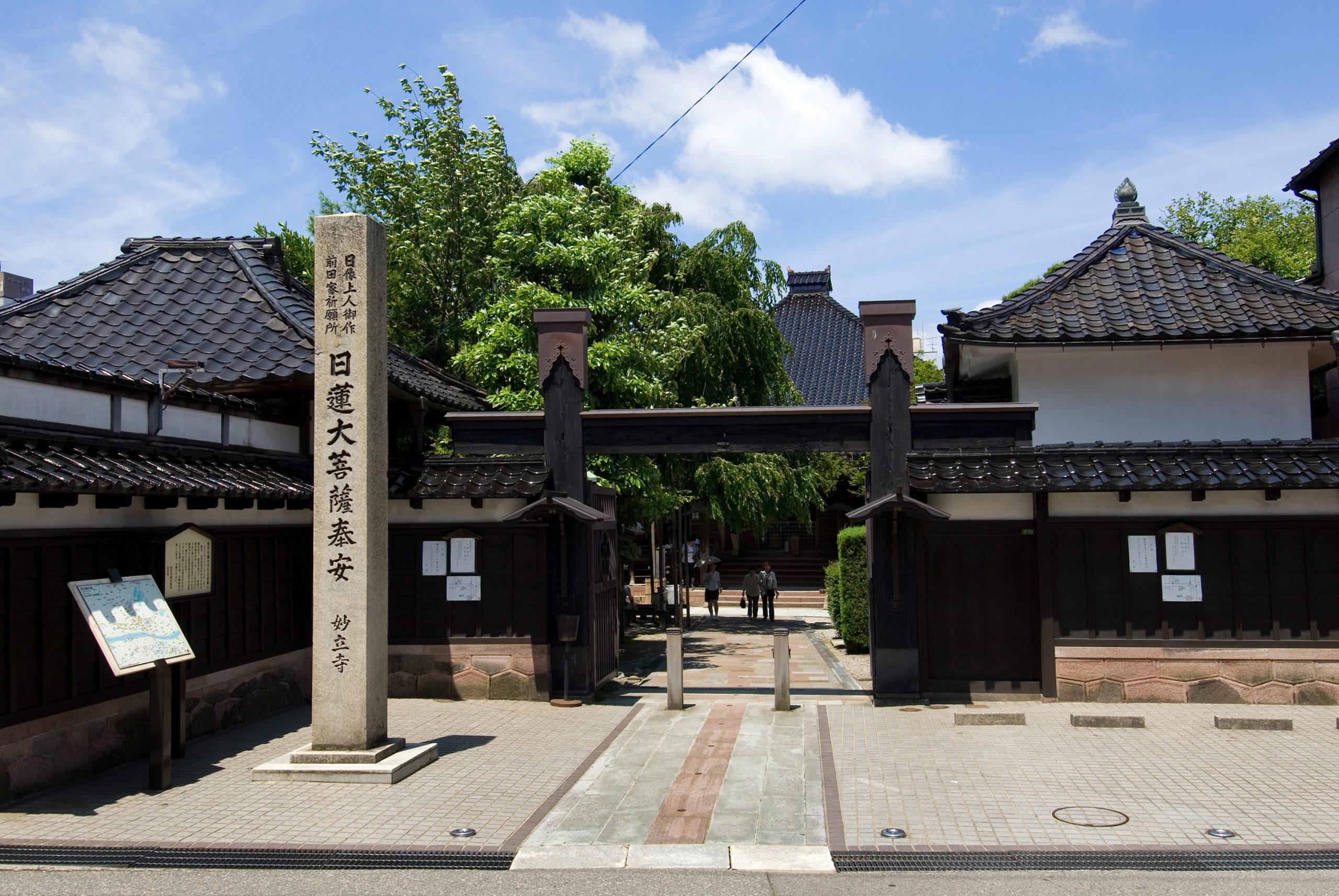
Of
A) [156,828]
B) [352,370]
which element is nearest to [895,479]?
[352,370]

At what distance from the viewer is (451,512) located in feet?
47.9

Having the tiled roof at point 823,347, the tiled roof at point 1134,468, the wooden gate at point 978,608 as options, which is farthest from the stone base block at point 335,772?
the tiled roof at point 823,347

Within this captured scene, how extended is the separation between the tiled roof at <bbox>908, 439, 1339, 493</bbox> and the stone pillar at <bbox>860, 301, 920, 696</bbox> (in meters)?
0.43

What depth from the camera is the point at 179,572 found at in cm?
1116

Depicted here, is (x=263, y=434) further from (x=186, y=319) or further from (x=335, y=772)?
(x=335, y=772)

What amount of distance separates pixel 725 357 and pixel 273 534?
11962 mm

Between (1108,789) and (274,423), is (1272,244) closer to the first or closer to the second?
(1108,789)

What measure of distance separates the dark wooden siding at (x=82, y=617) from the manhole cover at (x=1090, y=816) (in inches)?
365

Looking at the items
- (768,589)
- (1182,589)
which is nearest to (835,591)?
(768,589)

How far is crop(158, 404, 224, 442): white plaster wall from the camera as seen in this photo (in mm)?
11648

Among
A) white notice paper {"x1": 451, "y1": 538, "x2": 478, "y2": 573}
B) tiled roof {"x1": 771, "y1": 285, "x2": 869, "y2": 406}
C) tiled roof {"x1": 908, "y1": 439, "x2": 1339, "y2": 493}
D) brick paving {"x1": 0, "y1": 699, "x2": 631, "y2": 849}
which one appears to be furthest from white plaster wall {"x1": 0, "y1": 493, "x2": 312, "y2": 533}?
tiled roof {"x1": 771, "y1": 285, "x2": 869, "y2": 406}

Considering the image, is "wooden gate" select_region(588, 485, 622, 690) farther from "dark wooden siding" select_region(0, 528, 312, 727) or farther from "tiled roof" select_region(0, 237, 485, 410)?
"dark wooden siding" select_region(0, 528, 312, 727)

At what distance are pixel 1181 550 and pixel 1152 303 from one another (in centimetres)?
494

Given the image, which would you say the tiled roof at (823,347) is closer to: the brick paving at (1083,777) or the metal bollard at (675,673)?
the metal bollard at (675,673)
